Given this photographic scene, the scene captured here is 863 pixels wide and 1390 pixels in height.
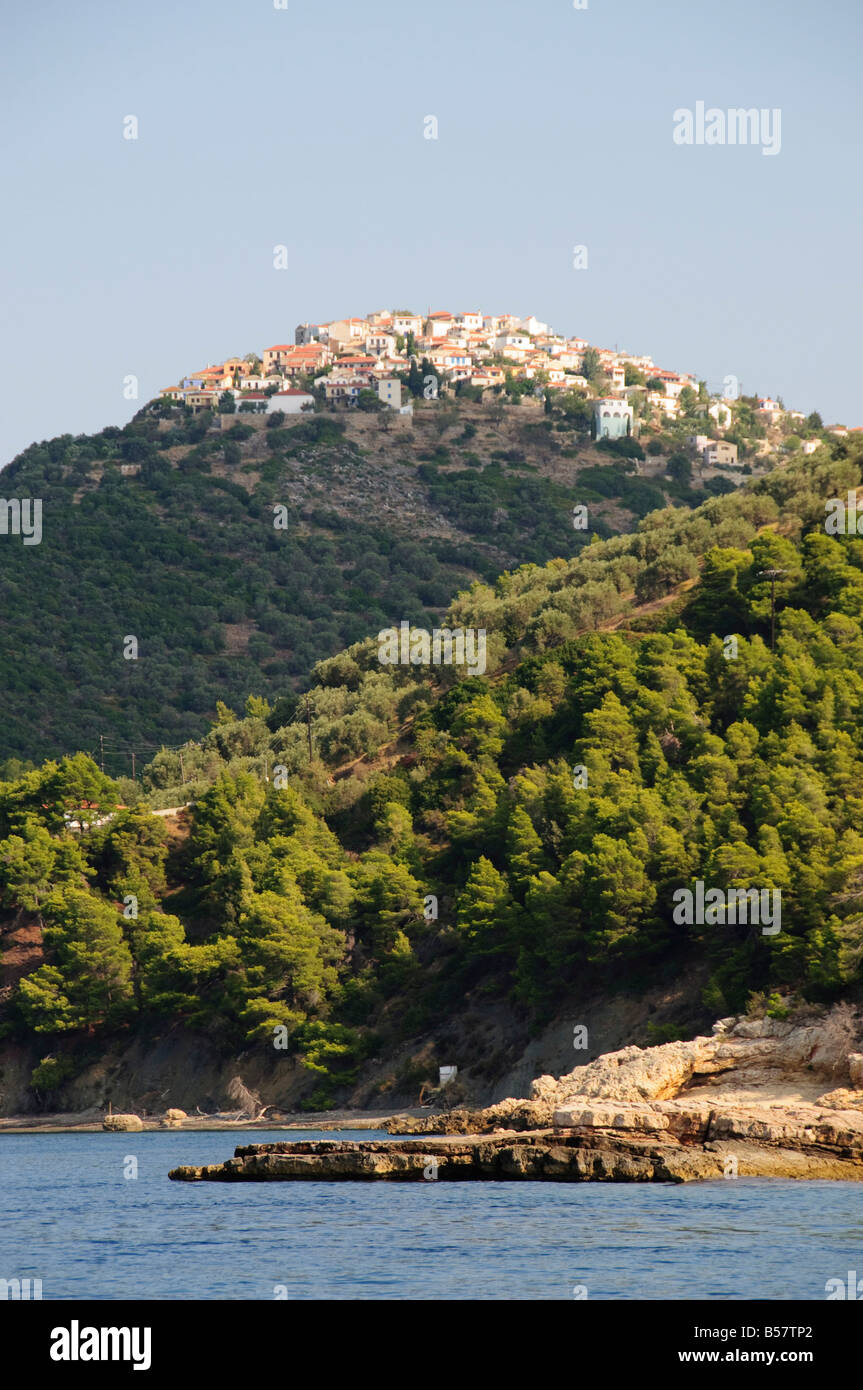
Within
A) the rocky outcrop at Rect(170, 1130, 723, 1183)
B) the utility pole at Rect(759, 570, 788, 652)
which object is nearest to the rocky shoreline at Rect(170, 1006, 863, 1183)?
the rocky outcrop at Rect(170, 1130, 723, 1183)

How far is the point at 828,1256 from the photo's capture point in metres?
31.0

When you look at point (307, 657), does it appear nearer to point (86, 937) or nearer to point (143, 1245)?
point (86, 937)

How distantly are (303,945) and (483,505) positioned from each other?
122726 mm

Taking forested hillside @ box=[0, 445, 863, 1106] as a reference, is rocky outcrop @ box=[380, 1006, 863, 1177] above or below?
below

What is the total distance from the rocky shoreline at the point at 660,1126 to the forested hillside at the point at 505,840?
7.56 feet

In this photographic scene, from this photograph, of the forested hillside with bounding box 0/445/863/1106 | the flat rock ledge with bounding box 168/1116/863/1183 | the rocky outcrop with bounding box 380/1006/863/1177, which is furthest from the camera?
the forested hillside with bounding box 0/445/863/1106

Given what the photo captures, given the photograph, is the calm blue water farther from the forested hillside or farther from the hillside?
the hillside

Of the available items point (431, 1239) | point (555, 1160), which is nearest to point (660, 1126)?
point (555, 1160)

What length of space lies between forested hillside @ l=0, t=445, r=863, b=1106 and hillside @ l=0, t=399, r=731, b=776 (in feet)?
92.7

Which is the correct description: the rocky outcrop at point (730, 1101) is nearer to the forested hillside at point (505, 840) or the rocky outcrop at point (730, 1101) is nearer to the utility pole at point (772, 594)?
the forested hillside at point (505, 840)

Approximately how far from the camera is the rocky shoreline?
1684 inches

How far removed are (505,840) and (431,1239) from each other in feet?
117

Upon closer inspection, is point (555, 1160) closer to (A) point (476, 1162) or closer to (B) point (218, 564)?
(A) point (476, 1162)

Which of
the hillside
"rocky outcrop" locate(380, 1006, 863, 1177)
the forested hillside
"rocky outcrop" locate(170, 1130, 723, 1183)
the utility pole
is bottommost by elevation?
"rocky outcrop" locate(170, 1130, 723, 1183)
